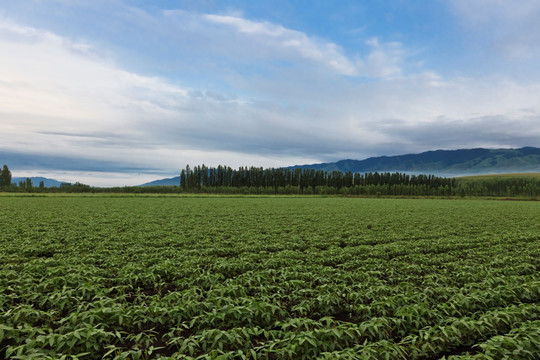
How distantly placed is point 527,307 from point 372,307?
4.22 m

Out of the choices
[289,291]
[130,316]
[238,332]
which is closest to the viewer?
[238,332]

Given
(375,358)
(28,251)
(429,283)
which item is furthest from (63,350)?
(28,251)

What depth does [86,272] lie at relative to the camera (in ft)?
32.8

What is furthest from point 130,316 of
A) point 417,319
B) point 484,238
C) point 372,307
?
point 484,238

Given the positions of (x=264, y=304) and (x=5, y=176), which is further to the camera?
(x=5, y=176)

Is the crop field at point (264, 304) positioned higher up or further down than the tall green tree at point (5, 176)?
further down

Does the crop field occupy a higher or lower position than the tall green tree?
lower

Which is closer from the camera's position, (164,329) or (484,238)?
(164,329)

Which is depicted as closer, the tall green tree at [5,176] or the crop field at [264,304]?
the crop field at [264,304]

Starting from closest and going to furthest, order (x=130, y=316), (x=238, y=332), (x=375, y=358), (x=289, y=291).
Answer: (x=375, y=358) → (x=238, y=332) → (x=130, y=316) → (x=289, y=291)

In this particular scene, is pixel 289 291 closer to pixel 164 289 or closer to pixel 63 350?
pixel 164 289

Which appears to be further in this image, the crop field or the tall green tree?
the tall green tree

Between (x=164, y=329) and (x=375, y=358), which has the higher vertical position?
(x=375, y=358)

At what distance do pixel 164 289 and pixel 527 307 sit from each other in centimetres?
1124
